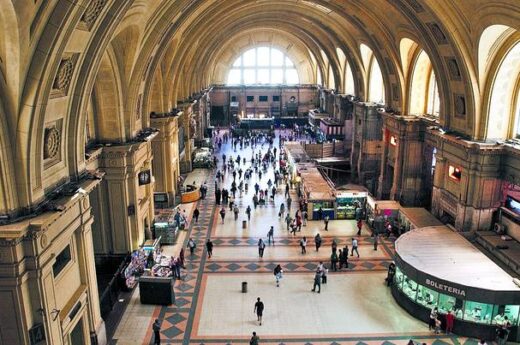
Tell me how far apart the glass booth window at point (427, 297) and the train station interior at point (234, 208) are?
0.35 ft

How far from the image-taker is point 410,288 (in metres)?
17.1

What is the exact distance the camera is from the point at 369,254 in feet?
72.8

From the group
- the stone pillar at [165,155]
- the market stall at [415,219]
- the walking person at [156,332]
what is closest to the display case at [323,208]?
the market stall at [415,219]

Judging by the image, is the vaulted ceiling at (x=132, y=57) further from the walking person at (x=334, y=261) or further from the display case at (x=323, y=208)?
the walking person at (x=334, y=261)

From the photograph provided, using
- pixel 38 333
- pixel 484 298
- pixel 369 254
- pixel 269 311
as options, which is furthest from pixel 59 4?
pixel 369 254

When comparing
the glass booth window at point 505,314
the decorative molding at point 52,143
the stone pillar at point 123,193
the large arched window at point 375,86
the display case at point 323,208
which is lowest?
the glass booth window at point 505,314

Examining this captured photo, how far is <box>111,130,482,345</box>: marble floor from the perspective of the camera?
15406mm

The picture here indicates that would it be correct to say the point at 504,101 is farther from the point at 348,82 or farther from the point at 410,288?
A: the point at 348,82

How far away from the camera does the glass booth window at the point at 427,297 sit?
53.8ft

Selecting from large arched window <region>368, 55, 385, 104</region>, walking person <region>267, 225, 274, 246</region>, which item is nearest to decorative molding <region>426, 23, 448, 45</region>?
walking person <region>267, 225, 274, 246</region>

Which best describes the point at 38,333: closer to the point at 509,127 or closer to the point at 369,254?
the point at 369,254

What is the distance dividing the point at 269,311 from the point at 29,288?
896 cm

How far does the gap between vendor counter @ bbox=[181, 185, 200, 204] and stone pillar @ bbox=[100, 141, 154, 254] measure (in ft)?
30.5

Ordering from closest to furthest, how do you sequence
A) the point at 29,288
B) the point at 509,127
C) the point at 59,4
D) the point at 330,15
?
the point at 59,4
the point at 29,288
the point at 509,127
the point at 330,15
